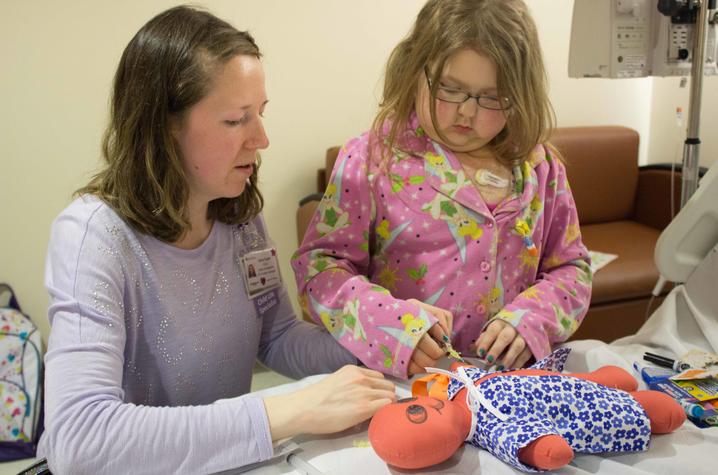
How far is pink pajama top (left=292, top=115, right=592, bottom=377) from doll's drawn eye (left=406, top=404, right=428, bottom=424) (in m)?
0.35

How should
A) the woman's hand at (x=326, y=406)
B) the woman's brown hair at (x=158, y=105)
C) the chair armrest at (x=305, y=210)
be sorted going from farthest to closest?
the chair armrest at (x=305, y=210) < the woman's brown hair at (x=158, y=105) < the woman's hand at (x=326, y=406)

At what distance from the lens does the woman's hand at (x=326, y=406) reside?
35.7 inches

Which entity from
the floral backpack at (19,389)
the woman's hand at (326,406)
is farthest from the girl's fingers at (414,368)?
the floral backpack at (19,389)

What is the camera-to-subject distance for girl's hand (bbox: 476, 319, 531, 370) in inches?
45.4

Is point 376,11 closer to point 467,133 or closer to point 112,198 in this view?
point 467,133

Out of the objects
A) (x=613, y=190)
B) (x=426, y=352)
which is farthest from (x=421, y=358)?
(x=613, y=190)

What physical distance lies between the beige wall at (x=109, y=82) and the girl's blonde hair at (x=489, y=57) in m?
1.51

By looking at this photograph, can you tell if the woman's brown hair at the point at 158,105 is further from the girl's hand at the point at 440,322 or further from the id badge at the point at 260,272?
the girl's hand at the point at 440,322

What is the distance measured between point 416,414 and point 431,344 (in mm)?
255

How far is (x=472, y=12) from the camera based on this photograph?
1.17 m

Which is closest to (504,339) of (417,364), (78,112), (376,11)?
(417,364)

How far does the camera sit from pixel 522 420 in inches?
33.3

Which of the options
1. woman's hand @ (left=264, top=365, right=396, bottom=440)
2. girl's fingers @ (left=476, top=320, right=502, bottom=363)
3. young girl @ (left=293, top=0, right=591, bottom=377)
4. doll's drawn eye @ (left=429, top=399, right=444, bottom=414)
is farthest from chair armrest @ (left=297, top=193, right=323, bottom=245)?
doll's drawn eye @ (left=429, top=399, right=444, bottom=414)

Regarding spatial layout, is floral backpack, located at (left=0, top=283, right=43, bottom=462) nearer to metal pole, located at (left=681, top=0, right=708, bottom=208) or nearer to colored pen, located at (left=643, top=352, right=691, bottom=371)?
colored pen, located at (left=643, top=352, right=691, bottom=371)
